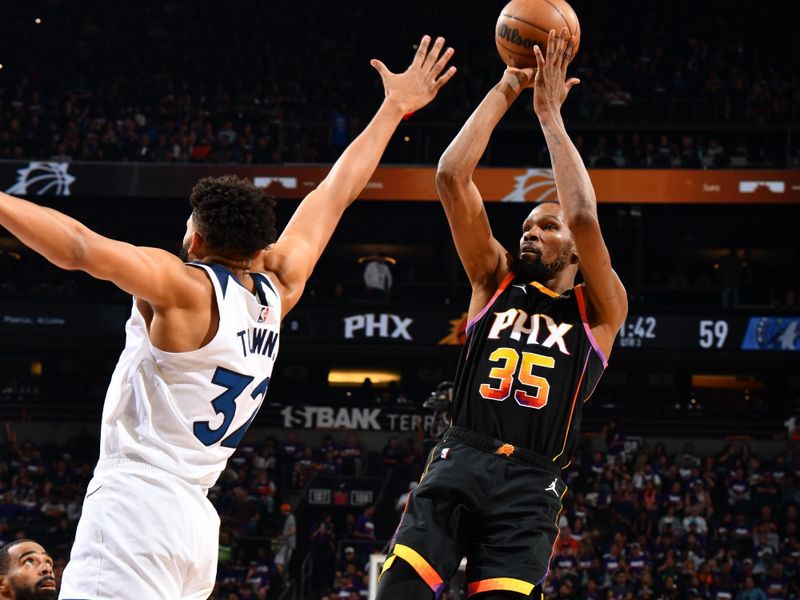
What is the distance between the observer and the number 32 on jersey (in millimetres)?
4258

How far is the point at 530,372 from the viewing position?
4.29m

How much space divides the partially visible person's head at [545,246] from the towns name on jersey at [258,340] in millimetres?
1606

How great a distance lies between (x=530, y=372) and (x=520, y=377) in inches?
1.8

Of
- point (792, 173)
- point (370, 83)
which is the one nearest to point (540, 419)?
point (792, 173)

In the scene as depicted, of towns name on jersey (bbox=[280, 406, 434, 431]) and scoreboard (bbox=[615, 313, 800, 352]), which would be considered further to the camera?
towns name on jersey (bbox=[280, 406, 434, 431])

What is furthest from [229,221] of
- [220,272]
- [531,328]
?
[531,328]

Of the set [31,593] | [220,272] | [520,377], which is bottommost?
[31,593]

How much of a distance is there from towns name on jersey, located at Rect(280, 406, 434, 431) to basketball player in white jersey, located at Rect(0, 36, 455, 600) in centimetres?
1873

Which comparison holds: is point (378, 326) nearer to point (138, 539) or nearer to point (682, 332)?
point (682, 332)

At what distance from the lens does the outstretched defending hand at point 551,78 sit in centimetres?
460

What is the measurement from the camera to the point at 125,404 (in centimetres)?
308

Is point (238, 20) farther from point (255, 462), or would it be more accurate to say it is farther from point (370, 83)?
point (255, 462)

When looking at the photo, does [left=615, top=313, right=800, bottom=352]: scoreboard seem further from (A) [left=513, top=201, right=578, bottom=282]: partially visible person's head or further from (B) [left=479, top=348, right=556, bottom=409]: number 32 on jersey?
(B) [left=479, top=348, right=556, bottom=409]: number 32 on jersey

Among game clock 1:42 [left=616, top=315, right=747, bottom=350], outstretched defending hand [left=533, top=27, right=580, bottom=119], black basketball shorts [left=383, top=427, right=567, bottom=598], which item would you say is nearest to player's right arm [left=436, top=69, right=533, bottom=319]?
outstretched defending hand [left=533, top=27, right=580, bottom=119]
